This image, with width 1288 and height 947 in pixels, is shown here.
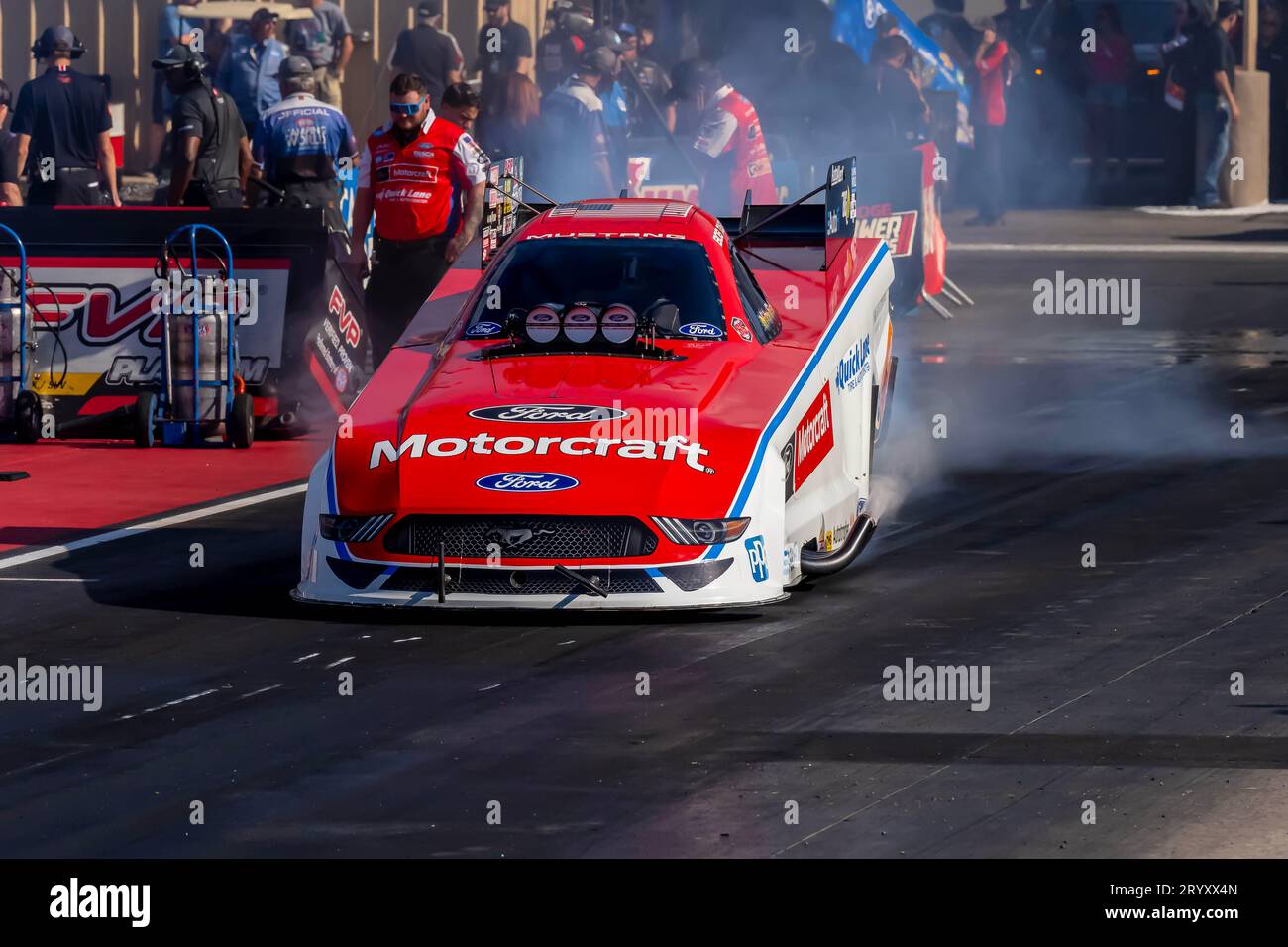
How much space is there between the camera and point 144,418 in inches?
579

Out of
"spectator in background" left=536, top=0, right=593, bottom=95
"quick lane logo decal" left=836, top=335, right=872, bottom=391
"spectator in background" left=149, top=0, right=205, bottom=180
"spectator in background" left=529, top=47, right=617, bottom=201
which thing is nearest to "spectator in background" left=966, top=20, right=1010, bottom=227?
"spectator in background" left=536, top=0, right=593, bottom=95

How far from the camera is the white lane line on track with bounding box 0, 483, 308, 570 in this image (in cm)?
1137

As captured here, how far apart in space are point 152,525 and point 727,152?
9.70 meters

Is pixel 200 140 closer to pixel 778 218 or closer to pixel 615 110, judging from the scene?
pixel 778 218

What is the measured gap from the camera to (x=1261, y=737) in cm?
789

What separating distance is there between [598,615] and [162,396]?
5853mm

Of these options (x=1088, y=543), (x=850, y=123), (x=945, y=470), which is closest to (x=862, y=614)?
(x=1088, y=543)

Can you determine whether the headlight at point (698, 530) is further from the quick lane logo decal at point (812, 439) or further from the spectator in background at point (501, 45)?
the spectator in background at point (501, 45)

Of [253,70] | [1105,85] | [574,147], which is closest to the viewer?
[574,147]

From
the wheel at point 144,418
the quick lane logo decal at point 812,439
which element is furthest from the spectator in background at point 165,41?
the quick lane logo decal at point 812,439

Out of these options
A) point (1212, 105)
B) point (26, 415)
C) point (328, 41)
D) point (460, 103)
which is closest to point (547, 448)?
point (26, 415)

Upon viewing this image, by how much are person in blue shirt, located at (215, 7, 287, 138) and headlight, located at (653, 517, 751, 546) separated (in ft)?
48.5
